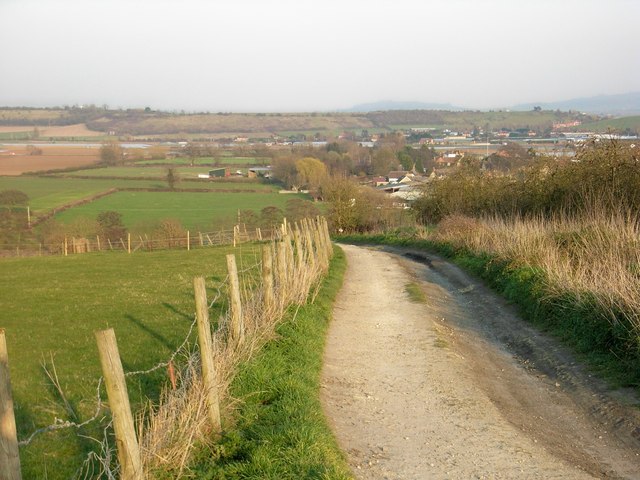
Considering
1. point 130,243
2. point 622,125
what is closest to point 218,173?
point 130,243

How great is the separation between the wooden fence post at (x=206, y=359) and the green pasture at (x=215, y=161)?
74482mm

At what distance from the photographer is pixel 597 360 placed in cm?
1054

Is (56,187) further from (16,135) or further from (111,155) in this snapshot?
(16,135)

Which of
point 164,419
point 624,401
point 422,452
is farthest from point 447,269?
point 164,419

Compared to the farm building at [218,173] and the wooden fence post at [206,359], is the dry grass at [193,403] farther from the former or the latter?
the farm building at [218,173]

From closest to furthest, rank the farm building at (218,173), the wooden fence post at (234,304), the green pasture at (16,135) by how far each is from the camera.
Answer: the wooden fence post at (234,304), the farm building at (218,173), the green pasture at (16,135)

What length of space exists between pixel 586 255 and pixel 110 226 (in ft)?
123

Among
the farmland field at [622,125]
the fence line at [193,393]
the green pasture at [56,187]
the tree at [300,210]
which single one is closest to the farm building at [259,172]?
the green pasture at [56,187]

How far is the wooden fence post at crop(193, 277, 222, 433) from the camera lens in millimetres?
7141

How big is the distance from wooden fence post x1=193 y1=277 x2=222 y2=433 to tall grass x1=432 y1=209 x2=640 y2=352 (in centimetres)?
594

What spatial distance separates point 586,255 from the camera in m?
16.4

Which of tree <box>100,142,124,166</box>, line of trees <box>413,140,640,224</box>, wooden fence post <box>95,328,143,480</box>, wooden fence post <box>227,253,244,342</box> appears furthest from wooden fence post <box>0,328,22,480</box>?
tree <box>100,142,124,166</box>

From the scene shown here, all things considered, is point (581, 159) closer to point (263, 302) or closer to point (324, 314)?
point (324, 314)

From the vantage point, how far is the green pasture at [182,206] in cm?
5119
